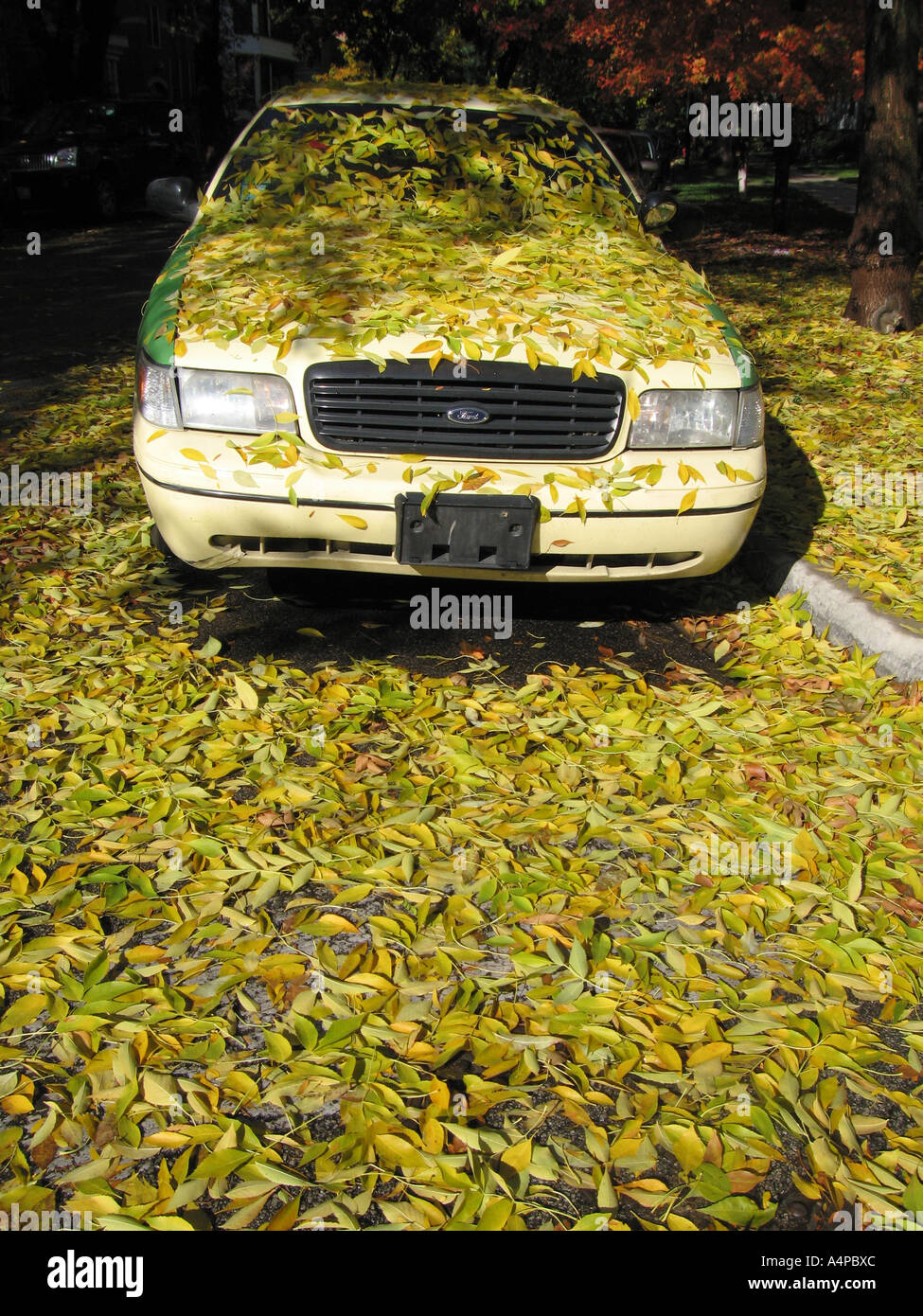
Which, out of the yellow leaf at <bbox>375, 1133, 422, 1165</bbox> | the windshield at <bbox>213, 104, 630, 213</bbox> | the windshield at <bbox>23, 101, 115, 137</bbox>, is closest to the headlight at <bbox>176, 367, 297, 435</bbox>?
the windshield at <bbox>213, 104, 630, 213</bbox>

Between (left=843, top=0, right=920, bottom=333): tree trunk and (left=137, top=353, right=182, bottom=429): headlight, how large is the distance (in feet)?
26.9

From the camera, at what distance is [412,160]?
516 centimetres

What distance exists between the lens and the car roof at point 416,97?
5.50 metres

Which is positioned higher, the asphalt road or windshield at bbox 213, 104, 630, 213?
windshield at bbox 213, 104, 630, 213

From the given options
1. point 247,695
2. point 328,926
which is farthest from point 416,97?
point 328,926

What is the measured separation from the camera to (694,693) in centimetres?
387

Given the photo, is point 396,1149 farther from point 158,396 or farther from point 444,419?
point 158,396

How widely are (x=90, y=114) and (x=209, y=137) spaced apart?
2051 millimetres

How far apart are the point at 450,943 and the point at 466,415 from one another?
5.87ft

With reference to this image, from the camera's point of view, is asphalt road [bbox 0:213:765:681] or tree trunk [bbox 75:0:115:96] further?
tree trunk [bbox 75:0:115:96]

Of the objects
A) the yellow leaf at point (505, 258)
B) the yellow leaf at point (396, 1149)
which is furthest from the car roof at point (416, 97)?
the yellow leaf at point (396, 1149)

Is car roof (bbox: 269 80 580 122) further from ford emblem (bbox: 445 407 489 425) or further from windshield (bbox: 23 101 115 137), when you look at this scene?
windshield (bbox: 23 101 115 137)

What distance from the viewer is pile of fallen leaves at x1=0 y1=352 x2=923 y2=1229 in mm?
2025
